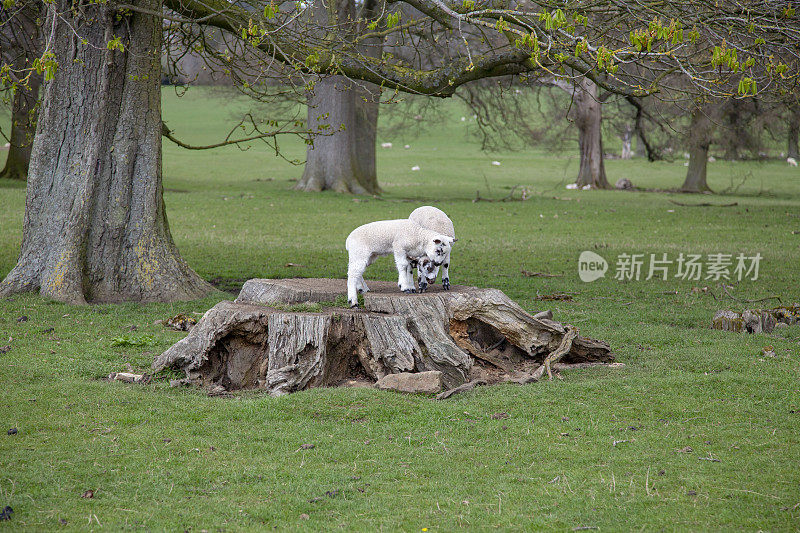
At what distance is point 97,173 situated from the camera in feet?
37.4

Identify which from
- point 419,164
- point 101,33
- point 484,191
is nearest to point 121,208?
point 101,33

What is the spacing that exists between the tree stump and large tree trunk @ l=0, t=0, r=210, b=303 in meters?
3.90

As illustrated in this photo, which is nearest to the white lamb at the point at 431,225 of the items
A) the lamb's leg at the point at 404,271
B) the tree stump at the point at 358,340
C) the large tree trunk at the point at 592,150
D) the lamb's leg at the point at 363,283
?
the lamb's leg at the point at 404,271

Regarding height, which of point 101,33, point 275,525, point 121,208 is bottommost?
point 275,525

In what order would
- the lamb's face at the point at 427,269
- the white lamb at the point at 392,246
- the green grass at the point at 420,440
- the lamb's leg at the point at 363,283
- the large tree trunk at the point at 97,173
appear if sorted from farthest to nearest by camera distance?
the large tree trunk at the point at 97,173 < the lamb's leg at the point at 363,283 < the lamb's face at the point at 427,269 < the white lamb at the point at 392,246 < the green grass at the point at 420,440

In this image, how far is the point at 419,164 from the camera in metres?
50.8

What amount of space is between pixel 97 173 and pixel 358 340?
18.8ft

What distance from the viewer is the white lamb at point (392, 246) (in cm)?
788

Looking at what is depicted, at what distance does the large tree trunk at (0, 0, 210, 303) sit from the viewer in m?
11.3

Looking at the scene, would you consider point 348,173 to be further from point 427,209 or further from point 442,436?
point 442,436

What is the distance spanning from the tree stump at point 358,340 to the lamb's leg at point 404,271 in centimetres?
18

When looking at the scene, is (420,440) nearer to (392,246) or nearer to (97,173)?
(392,246)

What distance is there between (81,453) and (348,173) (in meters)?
25.3

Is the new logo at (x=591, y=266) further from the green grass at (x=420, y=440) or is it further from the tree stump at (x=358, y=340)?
the tree stump at (x=358, y=340)
